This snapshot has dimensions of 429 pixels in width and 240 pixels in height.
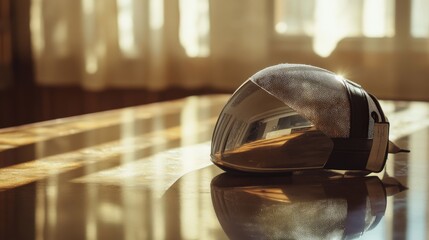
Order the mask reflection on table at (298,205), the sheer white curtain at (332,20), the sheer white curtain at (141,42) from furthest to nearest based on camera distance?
the sheer white curtain at (141,42) < the sheer white curtain at (332,20) < the mask reflection on table at (298,205)

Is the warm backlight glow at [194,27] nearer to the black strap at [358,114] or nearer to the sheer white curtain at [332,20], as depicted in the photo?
the sheer white curtain at [332,20]

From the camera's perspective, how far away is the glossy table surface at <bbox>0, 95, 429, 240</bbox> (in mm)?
574

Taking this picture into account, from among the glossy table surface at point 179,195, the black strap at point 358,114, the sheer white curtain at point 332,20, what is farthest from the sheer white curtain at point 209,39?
the black strap at point 358,114

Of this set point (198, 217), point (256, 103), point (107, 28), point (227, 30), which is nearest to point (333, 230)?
point (198, 217)

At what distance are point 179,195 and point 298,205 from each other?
0.11 metres

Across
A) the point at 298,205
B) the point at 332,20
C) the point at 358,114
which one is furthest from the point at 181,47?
the point at 298,205

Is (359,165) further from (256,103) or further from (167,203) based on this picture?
(167,203)

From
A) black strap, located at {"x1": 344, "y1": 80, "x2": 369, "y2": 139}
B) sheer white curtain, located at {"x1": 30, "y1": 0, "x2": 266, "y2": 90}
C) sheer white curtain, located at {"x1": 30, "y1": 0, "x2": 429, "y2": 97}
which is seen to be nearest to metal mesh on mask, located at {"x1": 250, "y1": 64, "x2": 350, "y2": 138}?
black strap, located at {"x1": 344, "y1": 80, "x2": 369, "y2": 139}

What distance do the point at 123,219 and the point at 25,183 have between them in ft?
0.64

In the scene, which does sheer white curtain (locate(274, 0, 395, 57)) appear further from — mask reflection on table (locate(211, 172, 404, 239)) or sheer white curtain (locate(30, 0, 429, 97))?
mask reflection on table (locate(211, 172, 404, 239))

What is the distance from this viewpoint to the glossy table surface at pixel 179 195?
574 millimetres

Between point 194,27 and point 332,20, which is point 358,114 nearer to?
point 332,20

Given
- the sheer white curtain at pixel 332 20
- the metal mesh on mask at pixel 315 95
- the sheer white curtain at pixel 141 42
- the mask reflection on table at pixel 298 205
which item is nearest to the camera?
the mask reflection on table at pixel 298 205

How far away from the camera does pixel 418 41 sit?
3.13m
